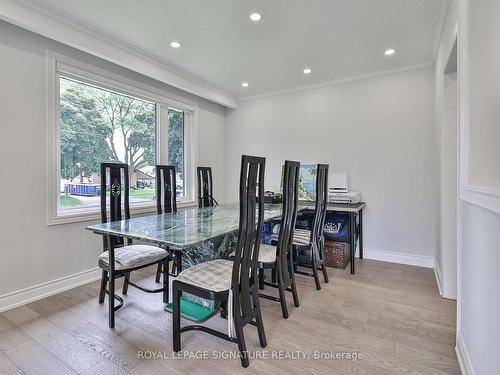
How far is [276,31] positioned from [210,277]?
2.37 meters

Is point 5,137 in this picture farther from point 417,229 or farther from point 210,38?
point 417,229

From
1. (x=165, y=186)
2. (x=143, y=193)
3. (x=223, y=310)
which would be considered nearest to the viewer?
(x=223, y=310)

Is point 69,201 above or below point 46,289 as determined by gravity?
above

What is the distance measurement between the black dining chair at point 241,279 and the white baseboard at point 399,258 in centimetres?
249

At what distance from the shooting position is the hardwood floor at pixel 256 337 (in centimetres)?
161

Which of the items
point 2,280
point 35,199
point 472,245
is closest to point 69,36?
point 35,199

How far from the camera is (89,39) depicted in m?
2.64

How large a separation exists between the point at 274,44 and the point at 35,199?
112 inches

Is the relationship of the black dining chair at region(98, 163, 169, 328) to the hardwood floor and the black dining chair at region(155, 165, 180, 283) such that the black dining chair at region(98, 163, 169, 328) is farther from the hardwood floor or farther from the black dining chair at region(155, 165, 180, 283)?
the black dining chair at region(155, 165, 180, 283)

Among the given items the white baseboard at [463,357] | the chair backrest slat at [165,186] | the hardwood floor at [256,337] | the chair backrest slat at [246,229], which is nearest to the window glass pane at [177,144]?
the chair backrest slat at [165,186]

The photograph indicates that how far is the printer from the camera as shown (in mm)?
3493

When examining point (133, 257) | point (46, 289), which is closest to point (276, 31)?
point (133, 257)

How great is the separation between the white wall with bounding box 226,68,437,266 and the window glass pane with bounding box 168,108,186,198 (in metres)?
1.53

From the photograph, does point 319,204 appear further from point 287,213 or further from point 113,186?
point 113,186
